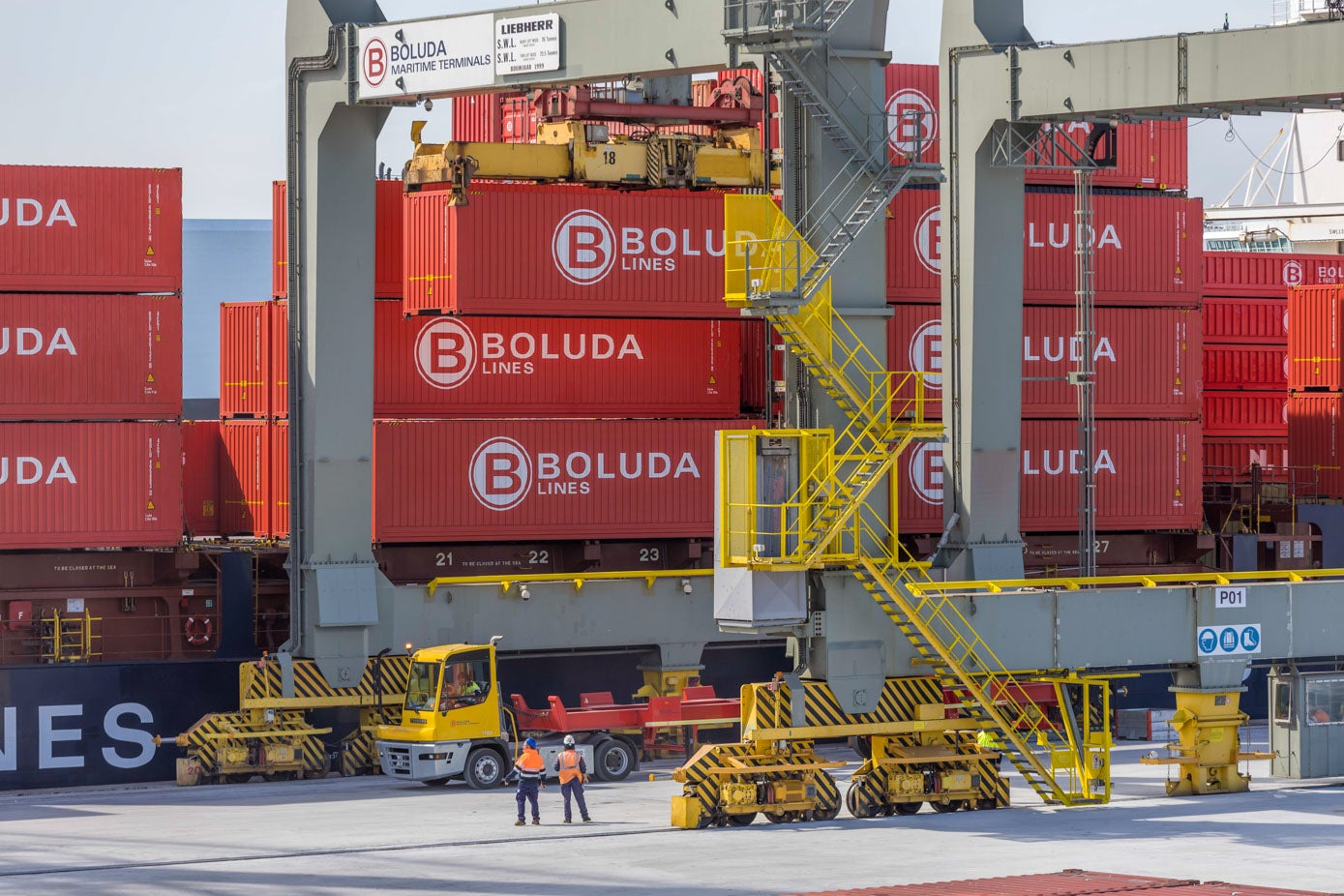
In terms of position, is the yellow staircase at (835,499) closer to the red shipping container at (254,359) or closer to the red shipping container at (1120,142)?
the red shipping container at (1120,142)

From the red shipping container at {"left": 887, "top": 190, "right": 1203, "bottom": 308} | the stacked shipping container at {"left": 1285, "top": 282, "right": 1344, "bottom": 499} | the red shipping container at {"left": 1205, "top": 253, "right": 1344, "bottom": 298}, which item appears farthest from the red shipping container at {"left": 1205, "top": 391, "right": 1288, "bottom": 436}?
the red shipping container at {"left": 887, "top": 190, "right": 1203, "bottom": 308}

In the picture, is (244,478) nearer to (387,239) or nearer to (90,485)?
(90,485)

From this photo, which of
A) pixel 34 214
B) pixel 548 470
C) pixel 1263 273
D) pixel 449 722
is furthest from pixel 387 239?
pixel 1263 273

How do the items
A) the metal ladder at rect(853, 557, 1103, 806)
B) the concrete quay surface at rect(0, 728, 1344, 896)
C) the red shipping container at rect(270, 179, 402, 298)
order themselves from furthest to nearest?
the red shipping container at rect(270, 179, 402, 298) < the metal ladder at rect(853, 557, 1103, 806) < the concrete quay surface at rect(0, 728, 1344, 896)

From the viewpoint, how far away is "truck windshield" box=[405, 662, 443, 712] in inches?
1197

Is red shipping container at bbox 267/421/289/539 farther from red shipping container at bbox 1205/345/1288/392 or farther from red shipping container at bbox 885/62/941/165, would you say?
red shipping container at bbox 1205/345/1288/392

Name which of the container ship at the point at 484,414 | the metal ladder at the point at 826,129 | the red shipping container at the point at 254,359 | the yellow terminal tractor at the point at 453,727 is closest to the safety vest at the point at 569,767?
the yellow terminal tractor at the point at 453,727

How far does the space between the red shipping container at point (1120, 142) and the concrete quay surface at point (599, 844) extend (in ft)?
39.3

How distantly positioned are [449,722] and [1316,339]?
21876mm

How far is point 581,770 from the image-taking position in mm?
27281

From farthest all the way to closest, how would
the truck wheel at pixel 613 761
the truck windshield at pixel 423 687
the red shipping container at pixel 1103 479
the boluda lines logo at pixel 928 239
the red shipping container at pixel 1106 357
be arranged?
1. the red shipping container at pixel 1103 479
2. the red shipping container at pixel 1106 357
3. the boluda lines logo at pixel 928 239
4. the truck wheel at pixel 613 761
5. the truck windshield at pixel 423 687

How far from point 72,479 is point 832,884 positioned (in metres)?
16.5

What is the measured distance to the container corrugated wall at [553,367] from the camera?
114 ft

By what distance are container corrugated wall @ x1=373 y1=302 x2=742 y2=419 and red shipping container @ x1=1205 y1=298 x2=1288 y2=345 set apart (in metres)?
14.9
